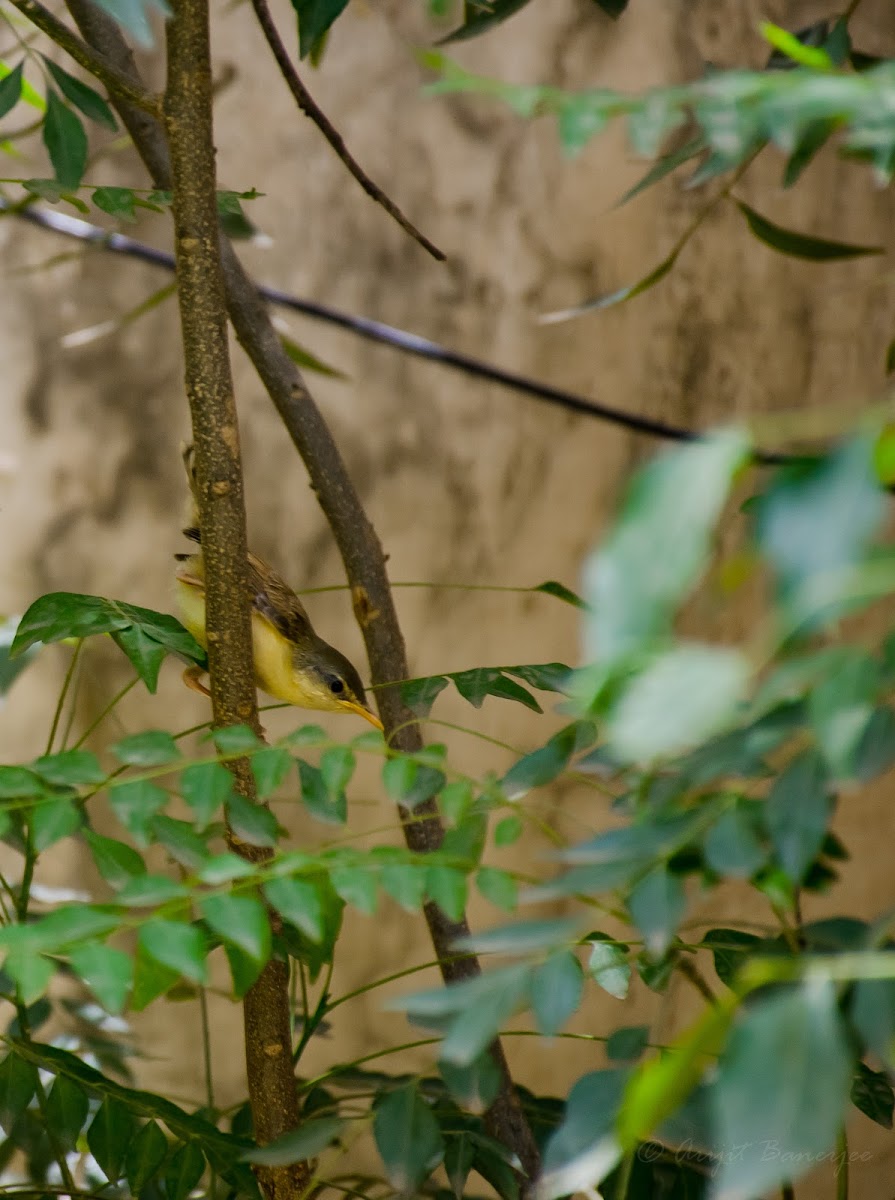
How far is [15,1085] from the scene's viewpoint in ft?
3.12

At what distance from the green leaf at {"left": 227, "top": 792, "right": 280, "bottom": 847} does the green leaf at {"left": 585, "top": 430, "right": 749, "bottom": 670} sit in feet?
1.39

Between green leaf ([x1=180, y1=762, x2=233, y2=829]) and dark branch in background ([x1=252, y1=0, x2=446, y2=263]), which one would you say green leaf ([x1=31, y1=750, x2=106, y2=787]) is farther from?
dark branch in background ([x1=252, y1=0, x2=446, y2=263])

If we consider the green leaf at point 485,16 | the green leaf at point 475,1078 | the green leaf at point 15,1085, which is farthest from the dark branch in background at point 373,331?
the green leaf at point 475,1078

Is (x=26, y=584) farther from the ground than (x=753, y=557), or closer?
closer

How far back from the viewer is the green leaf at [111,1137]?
929mm

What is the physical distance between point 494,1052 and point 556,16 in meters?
1.60

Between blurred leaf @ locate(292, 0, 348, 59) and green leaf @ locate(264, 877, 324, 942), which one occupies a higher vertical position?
blurred leaf @ locate(292, 0, 348, 59)

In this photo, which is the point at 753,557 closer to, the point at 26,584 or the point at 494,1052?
the point at 494,1052

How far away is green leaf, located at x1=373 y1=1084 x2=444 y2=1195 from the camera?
0.67 metres

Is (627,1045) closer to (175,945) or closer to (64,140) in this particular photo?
(175,945)

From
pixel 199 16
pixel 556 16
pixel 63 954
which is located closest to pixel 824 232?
pixel 556 16

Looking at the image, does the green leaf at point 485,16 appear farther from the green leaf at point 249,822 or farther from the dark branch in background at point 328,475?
the green leaf at point 249,822

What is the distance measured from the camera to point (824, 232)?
2.08 metres

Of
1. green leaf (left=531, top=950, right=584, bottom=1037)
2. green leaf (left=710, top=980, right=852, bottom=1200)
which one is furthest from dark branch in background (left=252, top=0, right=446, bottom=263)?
green leaf (left=710, top=980, right=852, bottom=1200)
